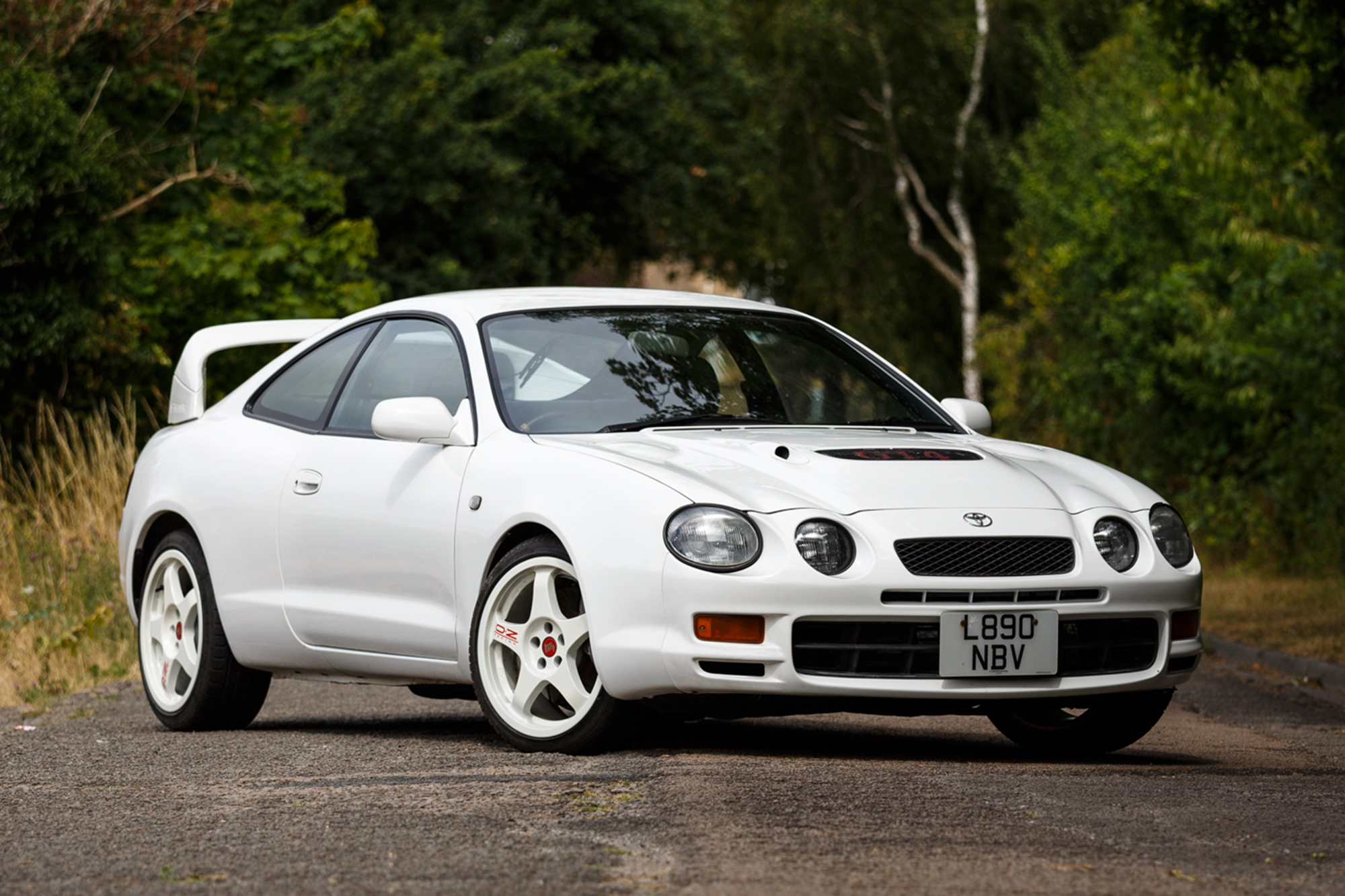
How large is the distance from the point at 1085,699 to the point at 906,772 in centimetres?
76

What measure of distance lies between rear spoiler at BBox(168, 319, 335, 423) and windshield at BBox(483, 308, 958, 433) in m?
1.59

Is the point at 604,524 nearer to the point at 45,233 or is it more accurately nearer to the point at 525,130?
the point at 45,233

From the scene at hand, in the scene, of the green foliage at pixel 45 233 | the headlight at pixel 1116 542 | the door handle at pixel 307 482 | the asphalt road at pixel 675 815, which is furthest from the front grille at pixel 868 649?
the green foliage at pixel 45 233

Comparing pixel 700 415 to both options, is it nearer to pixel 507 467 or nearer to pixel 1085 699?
pixel 507 467

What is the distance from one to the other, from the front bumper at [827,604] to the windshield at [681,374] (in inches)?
41.3

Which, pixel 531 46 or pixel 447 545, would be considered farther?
pixel 531 46

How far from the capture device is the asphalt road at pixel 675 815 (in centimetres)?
433

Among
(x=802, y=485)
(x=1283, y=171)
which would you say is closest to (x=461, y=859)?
→ (x=802, y=485)

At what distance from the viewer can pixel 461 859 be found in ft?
14.7

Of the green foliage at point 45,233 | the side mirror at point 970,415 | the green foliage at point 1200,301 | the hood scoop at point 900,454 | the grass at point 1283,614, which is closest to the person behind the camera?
the hood scoop at point 900,454

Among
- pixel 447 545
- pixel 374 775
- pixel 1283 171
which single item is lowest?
pixel 374 775

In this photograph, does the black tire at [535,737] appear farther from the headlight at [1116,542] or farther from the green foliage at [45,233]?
the green foliage at [45,233]

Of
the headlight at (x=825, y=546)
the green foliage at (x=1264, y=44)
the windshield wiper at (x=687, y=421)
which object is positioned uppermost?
the green foliage at (x=1264, y=44)

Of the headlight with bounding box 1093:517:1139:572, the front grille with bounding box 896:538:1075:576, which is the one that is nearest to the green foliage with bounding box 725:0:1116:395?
the headlight with bounding box 1093:517:1139:572
